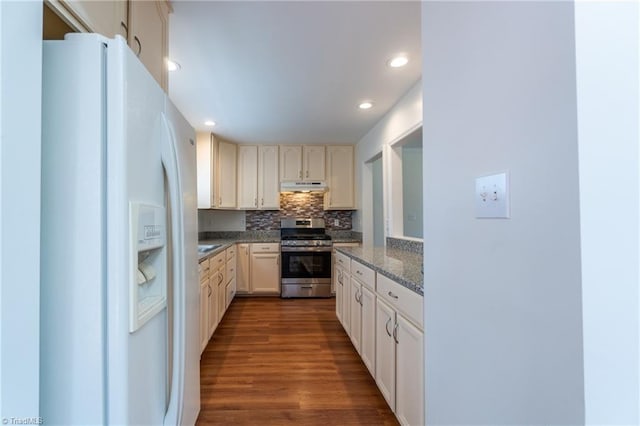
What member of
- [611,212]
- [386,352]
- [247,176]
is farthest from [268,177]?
[611,212]

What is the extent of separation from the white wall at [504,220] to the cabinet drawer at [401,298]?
23cm

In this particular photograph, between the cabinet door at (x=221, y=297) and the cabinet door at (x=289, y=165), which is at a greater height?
the cabinet door at (x=289, y=165)

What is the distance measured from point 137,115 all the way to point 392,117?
8.66 ft

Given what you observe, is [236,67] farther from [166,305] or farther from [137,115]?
[166,305]

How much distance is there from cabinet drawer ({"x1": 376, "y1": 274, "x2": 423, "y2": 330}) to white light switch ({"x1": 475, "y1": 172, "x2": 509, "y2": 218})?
62 cm

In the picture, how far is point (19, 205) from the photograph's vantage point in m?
0.56

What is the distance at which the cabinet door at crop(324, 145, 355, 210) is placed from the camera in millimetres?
4465

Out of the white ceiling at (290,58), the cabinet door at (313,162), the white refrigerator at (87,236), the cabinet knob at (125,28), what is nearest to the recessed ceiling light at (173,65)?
the white ceiling at (290,58)

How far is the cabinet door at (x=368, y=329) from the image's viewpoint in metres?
1.90

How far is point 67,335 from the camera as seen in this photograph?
673 mm

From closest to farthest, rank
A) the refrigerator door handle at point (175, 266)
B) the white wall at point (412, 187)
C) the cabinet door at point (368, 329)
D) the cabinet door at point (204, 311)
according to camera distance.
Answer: the refrigerator door handle at point (175, 266) < the cabinet door at point (368, 329) < the cabinet door at point (204, 311) < the white wall at point (412, 187)

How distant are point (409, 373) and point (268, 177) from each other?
11.7ft

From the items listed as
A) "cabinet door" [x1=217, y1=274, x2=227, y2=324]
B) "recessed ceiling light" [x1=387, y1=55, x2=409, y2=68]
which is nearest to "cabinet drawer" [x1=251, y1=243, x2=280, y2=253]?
"cabinet door" [x1=217, y1=274, x2=227, y2=324]

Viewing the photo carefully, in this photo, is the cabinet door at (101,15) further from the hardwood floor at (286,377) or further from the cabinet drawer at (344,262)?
the cabinet drawer at (344,262)
